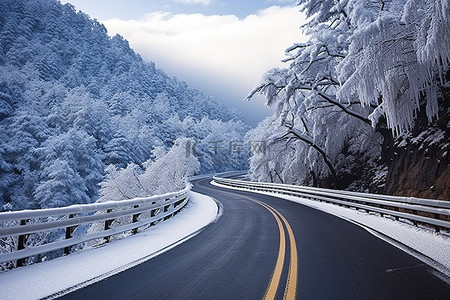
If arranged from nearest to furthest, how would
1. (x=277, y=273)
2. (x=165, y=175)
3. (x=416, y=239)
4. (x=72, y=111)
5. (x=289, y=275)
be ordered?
(x=289, y=275) < (x=277, y=273) < (x=416, y=239) < (x=165, y=175) < (x=72, y=111)

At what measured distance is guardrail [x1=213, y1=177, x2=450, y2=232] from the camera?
851 cm

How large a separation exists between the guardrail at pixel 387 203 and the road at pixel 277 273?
6.63ft

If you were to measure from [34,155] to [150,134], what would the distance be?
1394 inches

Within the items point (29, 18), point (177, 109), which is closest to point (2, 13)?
point (29, 18)

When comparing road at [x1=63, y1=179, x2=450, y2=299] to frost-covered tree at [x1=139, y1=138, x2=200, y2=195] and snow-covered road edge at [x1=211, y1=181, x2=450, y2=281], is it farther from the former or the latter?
frost-covered tree at [x1=139, y1=138, x2=200, y2=195]

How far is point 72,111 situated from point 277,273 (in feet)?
226

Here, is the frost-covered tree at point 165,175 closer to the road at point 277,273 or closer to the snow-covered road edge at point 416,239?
the snow-covered road edge at point 416,239

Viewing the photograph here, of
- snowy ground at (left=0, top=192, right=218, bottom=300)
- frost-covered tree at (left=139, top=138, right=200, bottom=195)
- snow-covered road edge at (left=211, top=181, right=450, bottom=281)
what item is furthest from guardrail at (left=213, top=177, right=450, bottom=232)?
frost-covered tree at (left=139, top=138, right=200, bottom=195)

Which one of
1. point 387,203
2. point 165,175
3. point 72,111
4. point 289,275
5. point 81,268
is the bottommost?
point 81,268


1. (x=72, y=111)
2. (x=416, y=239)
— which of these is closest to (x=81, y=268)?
(x=416, y=239)

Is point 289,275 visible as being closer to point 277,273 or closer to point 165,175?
point 277,273

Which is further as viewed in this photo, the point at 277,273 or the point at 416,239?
the point at 416,239

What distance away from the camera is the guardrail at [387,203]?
8.51 meters

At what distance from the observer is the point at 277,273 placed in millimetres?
5023
